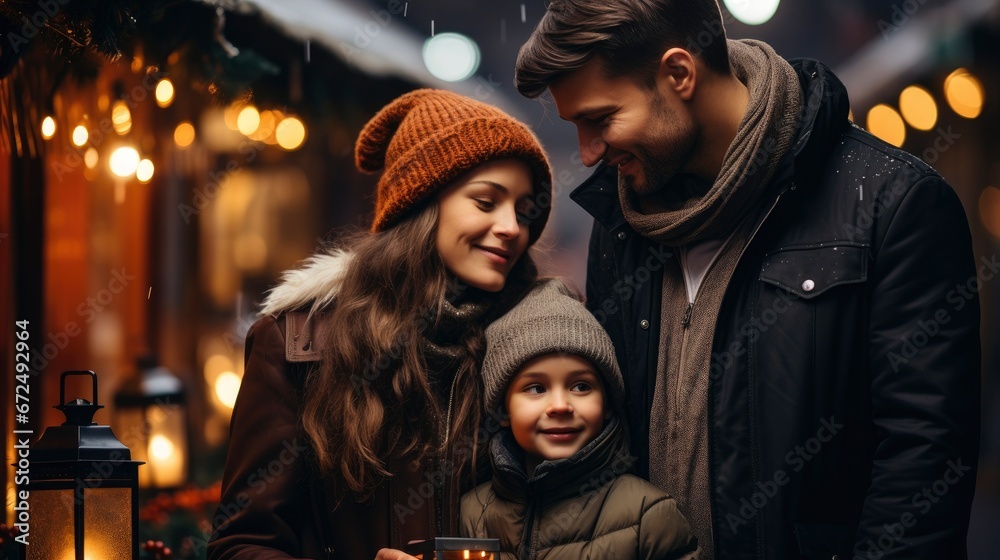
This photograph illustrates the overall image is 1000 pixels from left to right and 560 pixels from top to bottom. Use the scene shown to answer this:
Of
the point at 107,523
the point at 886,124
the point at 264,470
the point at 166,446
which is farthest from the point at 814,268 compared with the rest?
the point at 886,124

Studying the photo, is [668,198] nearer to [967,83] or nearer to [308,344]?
[308,344]

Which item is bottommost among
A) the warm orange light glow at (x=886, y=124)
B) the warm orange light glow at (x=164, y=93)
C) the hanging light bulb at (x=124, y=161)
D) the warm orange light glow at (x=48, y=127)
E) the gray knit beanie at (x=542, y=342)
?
the gray knit beanie at (x=542, y=342)

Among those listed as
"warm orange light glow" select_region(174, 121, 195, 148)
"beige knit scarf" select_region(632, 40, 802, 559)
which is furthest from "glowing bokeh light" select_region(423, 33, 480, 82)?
"beige knit scarf" select_region(632, 40, 802, 559)

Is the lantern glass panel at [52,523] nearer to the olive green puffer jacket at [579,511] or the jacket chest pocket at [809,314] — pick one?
the olive green puffer jacket at [579,511]

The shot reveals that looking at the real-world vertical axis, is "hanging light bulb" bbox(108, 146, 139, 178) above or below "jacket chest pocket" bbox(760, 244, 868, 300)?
above

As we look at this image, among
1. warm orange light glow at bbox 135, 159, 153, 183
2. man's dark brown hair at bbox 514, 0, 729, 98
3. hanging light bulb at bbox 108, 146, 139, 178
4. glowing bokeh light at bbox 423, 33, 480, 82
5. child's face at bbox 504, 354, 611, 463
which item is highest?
glowing bokeh light at bbox 423, 33, 480, 82

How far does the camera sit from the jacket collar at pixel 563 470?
2.63m

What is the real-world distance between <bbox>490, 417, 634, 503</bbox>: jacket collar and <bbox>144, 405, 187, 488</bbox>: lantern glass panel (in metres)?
2.27

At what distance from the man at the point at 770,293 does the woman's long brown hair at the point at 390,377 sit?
48cm

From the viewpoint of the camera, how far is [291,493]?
8.93 feet

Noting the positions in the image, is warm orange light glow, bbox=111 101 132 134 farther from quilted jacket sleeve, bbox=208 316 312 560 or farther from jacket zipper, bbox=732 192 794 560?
jacket zipper, bbox=732 192 794 560

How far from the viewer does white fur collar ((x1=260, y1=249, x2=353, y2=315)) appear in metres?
2.88

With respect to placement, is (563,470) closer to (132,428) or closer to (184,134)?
(132,428)

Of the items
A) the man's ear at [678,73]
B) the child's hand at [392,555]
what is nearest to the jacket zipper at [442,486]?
the child's hand at [392,555]
